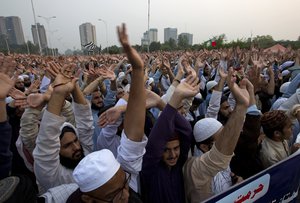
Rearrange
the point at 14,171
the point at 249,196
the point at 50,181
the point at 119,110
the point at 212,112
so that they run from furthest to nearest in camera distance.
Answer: the point at 212,112 → the point at 14,171 → the point at 119,110 → the point at 50,181 → the point at 249,196

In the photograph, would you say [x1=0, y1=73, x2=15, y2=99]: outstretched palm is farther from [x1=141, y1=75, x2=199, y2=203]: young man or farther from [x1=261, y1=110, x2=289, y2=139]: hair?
[x1=261, y1=110, x2=289, y2=139]: hair

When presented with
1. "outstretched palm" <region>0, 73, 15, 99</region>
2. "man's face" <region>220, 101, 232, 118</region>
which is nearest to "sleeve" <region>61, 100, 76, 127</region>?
"outstretched palm" <region>0, 73, 15, 99</region>

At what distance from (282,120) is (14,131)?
128 inches

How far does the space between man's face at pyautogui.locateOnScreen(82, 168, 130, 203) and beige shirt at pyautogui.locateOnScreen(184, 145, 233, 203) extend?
2.08 ft

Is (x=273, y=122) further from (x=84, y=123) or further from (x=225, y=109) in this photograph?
(x=84, y=123)

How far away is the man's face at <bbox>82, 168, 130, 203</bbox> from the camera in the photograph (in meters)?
1.49

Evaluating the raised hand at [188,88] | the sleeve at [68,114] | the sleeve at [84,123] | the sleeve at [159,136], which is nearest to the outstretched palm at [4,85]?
the sleeve at [84,123]

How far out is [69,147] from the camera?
2252 millimetres

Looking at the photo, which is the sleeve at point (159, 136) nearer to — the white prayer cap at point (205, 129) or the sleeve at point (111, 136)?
the white prayer cap at point (205, 129)

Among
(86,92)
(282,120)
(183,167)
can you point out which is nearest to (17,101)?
(86,92)

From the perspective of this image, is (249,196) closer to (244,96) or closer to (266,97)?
(244,96)

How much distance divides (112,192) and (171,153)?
1.95ft

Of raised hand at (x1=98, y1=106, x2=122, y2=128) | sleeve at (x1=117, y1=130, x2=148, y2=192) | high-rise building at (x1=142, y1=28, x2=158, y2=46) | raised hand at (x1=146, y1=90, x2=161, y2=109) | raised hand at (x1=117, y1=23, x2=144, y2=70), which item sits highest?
raised hand at (x1=117, y1=23, x2=144, y2=70)

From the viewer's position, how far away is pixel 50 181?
199 centimetres
